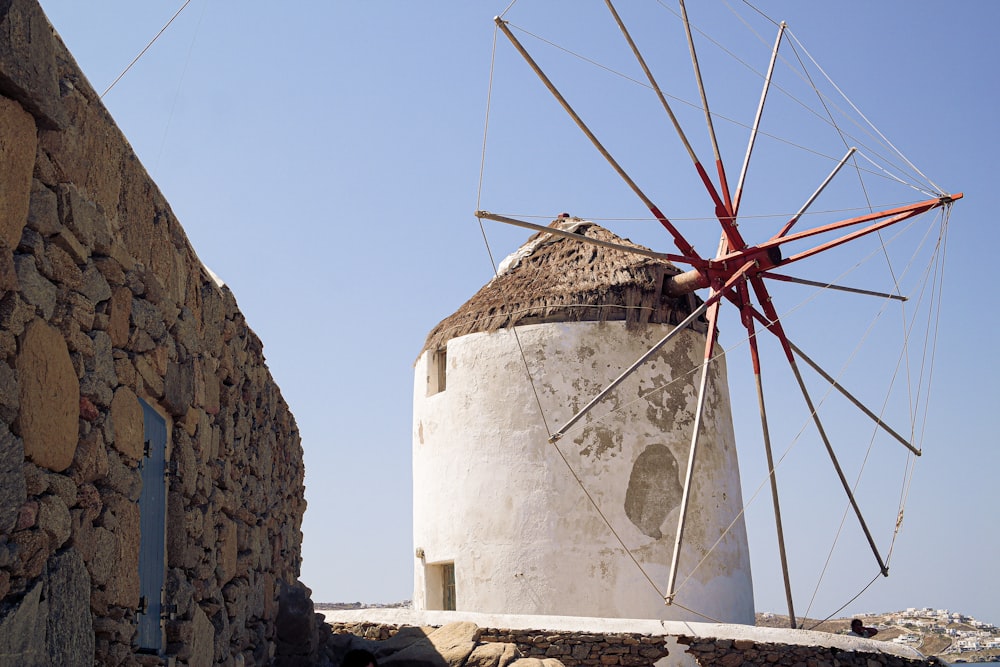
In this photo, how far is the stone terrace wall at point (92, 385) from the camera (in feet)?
9.00

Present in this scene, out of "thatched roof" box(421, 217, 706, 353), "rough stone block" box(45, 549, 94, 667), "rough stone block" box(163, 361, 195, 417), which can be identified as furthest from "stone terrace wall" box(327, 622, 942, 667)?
"rough stone block" box(45, 549, 94, 667)

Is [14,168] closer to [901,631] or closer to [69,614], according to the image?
[69,614]

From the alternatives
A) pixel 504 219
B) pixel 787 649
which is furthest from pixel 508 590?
pixel 504 219

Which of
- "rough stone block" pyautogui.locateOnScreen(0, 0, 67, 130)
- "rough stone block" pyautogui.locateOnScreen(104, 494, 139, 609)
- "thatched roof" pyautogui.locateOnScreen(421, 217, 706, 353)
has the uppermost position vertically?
"thatched roof" pyautogui.locateOnScreen(421, 217, 706, 353)

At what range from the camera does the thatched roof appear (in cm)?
1188

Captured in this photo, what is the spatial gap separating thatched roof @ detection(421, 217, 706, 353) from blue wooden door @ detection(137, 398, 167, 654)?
8.12 meters

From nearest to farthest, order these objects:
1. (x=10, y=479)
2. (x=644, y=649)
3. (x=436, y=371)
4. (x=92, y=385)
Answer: (x=10, y=479) → (x=92, y=385) → (x=644, y=649) → (x=436, y=371)

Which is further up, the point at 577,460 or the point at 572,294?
the point at 572,294

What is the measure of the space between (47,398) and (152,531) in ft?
3.63

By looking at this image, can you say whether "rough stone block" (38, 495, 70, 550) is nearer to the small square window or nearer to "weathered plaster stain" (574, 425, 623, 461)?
"weathered plaster stain" (574, 425, 623, 461)

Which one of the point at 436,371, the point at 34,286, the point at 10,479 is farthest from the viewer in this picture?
the point at 436,371

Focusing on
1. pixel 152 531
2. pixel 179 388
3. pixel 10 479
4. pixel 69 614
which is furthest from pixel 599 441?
pixel 10 479

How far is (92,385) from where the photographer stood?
3.22 meters

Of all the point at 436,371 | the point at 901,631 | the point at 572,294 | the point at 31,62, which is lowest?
the point at 901,631
